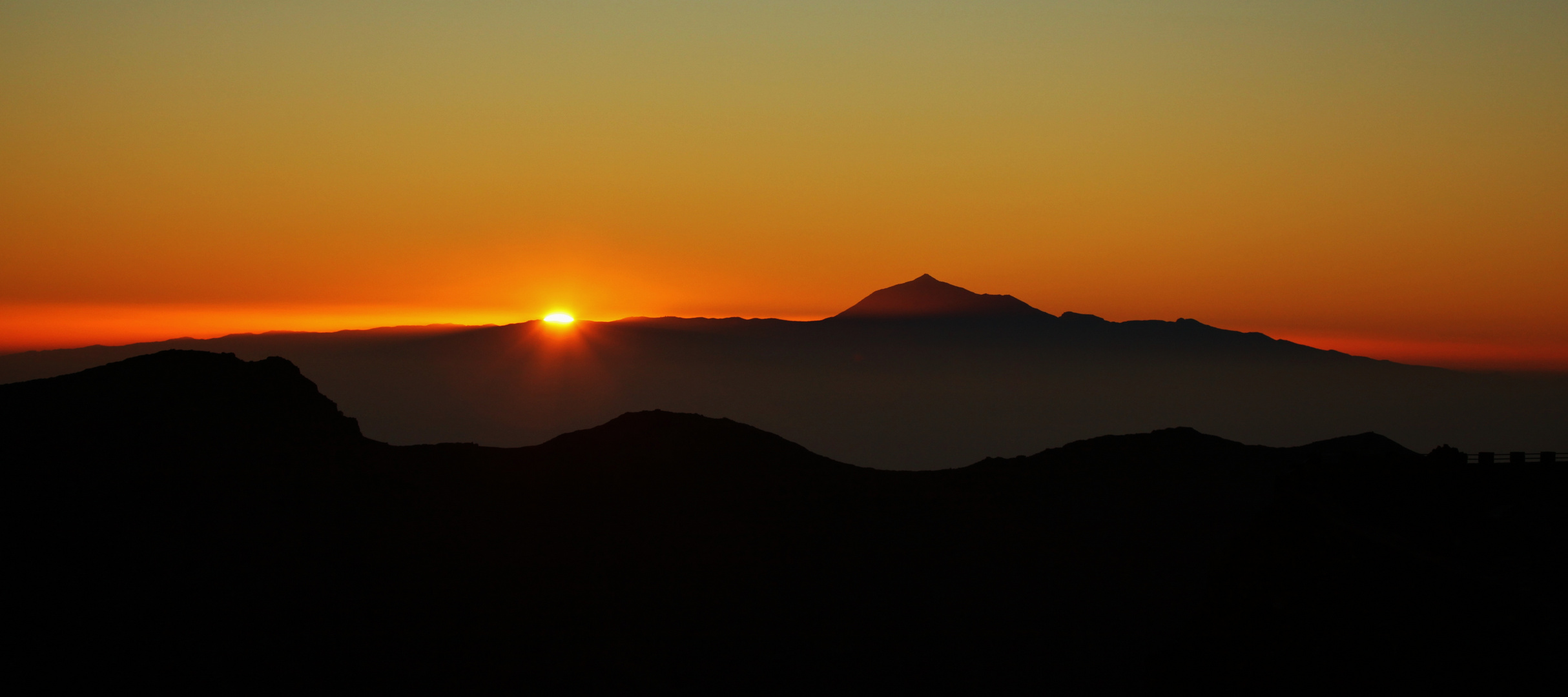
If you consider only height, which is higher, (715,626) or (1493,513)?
(1493,513)

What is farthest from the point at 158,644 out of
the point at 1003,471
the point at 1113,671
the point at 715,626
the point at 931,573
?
the point at 1003,471

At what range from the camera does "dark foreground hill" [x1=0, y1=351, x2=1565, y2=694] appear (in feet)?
131

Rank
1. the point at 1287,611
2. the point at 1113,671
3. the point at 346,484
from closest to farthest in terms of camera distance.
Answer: the point at 1287,611 < the point at 1113,671 < the point at 346,484

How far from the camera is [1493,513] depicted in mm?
29578

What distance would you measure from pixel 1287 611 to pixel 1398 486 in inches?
358

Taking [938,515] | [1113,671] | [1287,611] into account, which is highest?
[1287,611]

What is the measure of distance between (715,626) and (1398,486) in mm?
29529

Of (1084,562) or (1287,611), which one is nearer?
(1287,611)

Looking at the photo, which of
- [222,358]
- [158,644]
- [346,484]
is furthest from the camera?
[222,358]

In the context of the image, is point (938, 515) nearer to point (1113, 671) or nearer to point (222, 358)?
point (1113, 671)

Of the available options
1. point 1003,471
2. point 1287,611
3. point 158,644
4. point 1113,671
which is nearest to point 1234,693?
point 1287,611

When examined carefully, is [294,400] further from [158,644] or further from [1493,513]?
[1493,513]

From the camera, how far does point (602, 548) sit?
180ft

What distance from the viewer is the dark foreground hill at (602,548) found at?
39.9m
